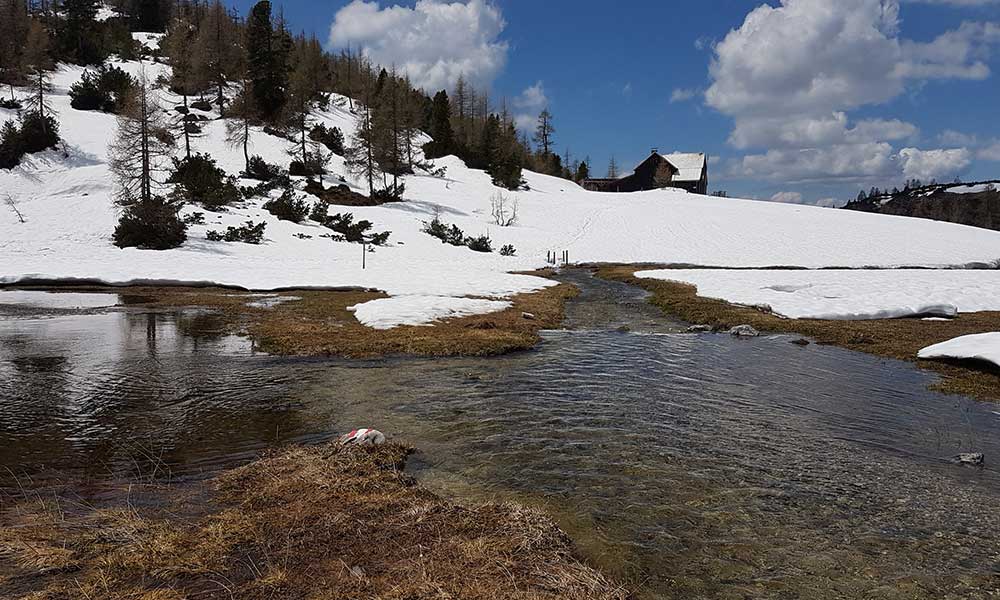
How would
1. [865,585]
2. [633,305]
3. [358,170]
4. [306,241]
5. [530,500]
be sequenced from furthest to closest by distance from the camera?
[358,170]
[306,241]
[633,305]
[530,500]
[865,585]

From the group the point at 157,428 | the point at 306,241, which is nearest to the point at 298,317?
the point at 157,428

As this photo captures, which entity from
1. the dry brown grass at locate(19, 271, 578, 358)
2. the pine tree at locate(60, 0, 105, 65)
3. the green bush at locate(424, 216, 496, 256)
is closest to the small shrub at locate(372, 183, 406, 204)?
the green bush at locate(424, 216, 496, 256)

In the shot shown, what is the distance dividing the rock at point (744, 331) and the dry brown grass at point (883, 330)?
1.09m

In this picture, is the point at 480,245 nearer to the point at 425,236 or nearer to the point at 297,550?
the point at 425,236

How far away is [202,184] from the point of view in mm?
45875

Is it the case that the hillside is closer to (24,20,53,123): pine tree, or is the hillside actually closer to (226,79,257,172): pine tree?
(226,79,257,172): pine tree

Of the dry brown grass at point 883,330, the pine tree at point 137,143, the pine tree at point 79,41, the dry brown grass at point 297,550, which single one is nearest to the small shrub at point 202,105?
the pine tree at point 79,41

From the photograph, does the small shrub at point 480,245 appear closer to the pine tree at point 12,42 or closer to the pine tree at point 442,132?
the pine tree at point 442,132

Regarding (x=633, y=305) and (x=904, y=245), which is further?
(x=904, y=245)

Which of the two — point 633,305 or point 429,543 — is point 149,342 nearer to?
point 429,543

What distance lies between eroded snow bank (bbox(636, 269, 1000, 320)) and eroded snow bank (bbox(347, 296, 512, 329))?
45.9 ft

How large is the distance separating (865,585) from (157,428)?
35.1 feet

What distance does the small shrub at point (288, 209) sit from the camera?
155 feet

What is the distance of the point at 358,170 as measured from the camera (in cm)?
6862
